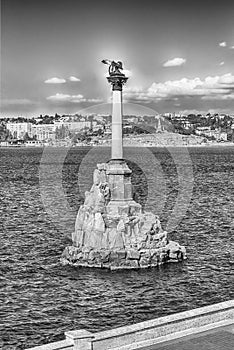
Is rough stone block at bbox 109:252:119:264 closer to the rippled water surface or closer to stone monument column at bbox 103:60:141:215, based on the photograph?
the rippled water surface

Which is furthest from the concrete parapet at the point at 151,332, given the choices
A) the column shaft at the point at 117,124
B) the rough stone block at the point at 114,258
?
the column shaft at the point at 117,124

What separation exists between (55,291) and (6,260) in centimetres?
809

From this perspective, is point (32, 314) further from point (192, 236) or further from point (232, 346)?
point (192, 236)

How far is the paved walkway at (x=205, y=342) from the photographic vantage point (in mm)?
17609

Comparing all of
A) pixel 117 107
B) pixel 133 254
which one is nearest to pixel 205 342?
pixel 133 254

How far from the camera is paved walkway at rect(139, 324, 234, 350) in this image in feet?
57.8

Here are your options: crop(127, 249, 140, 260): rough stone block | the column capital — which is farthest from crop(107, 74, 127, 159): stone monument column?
crop(127, 249, 140, 260): rough stone block

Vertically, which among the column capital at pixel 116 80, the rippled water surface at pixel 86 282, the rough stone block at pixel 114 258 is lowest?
→ the rippled water surface at pixel 86 282

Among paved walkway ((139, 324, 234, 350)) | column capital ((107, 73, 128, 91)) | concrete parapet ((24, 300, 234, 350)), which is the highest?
column capital ((107, 73, 128, 91))

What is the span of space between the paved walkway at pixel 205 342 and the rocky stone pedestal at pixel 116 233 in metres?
17.7

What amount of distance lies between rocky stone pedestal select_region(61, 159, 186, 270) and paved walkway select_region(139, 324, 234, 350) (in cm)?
1768

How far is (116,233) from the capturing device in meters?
37.3

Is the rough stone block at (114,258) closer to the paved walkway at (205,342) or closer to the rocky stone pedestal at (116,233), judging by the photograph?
the rocky stone pedestal at (116,233)

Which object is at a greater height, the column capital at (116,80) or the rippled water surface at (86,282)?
the column capital at (116,80)
